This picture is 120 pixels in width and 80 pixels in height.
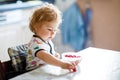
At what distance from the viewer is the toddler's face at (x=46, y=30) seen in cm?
139

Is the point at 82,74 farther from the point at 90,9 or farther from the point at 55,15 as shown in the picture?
the point at 90,9

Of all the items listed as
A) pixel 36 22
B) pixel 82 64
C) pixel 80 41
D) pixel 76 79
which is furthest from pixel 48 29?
pixel 80 41

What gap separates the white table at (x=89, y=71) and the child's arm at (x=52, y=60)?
1.2 inches

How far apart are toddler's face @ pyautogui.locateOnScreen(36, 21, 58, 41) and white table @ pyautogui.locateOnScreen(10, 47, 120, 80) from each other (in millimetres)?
187

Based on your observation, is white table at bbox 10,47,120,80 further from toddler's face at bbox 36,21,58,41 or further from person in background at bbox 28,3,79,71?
toddler's face at bbox 36,21,58,41

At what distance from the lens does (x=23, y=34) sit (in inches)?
121

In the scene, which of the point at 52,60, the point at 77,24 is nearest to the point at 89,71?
the point at 52,60

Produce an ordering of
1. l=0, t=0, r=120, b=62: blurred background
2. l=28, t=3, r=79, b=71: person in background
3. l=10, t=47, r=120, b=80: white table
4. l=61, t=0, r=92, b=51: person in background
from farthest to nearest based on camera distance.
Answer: l=61, t=0, r=92, b=51: person in background, l=0, t=0, r=120, b=62: blurred background, l=28, t=3, r=79, b=71: person in background, l=10, t=47, r=120, b=80: white table

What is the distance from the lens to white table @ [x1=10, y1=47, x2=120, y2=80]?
1173 mm

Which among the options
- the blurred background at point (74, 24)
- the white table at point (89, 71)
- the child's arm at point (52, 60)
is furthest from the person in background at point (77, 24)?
the child's arm at point (52, 60)

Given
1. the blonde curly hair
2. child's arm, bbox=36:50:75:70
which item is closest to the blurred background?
the blonde curly hair

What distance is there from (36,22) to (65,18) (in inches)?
79.0

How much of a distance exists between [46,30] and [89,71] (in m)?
0.35

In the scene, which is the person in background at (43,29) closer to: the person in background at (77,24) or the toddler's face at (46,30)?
the toddler's face at (46,30)
